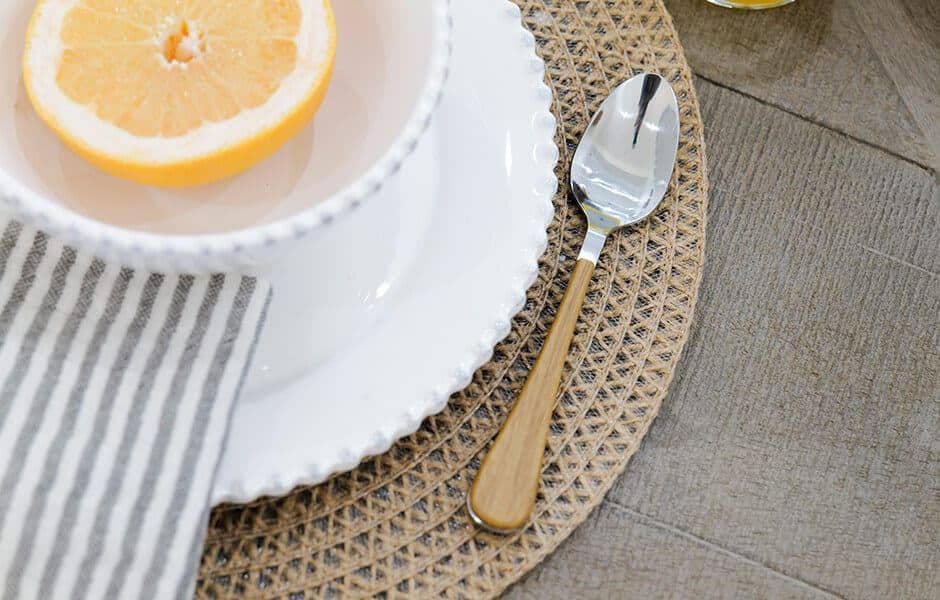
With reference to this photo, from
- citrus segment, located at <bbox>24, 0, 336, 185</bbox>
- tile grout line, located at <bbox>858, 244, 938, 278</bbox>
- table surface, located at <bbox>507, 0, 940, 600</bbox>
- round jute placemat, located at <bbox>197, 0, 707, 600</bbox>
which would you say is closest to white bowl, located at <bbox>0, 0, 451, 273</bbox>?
citrus segment, located at <bbox>24, 0, 336, 185</bbox>

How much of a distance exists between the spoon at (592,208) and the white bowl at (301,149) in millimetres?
155

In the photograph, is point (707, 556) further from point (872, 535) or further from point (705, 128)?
point (705, 128)

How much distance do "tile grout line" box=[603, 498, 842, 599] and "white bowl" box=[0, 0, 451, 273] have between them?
28 centimetres

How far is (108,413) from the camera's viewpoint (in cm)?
49

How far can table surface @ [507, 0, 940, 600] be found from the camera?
0.58 m

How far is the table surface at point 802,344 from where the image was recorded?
0.58m

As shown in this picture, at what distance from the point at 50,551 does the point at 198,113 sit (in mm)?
268

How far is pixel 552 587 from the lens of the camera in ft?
1.83

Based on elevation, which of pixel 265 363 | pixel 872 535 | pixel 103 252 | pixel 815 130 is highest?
pixel 103 252

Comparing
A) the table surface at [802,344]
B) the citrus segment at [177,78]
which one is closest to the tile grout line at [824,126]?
the table surface at [802,344]

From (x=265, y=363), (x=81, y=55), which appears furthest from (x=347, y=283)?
(x=81, y=55)

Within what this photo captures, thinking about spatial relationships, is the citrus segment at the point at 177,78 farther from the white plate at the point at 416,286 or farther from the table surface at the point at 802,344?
the table surface at the point at 802,344

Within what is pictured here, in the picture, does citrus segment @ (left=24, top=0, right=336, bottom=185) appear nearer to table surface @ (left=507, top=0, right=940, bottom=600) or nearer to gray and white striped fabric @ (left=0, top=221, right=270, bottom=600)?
gray and white striped fabric @ (left=0, top=221, right=270, bottom=600)

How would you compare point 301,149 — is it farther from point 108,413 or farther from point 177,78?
point 108,413
